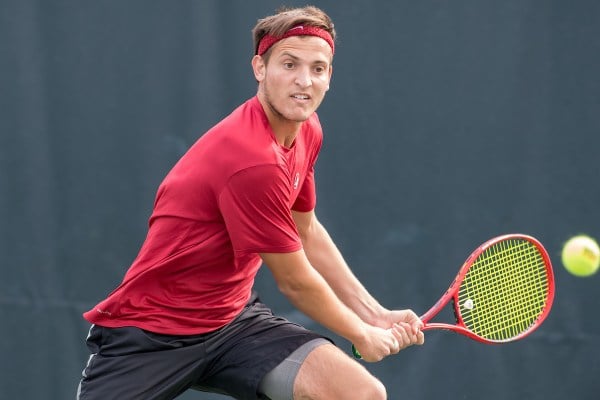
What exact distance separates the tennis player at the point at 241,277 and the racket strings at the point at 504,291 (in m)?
0.51

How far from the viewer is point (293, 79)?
3.58 metres

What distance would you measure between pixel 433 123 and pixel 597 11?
0.83 meters

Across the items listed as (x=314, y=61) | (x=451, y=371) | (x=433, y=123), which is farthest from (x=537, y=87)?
(x=314, y=61)

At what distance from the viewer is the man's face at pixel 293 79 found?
3.58 m

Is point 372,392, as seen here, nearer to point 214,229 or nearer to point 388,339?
point 388,339

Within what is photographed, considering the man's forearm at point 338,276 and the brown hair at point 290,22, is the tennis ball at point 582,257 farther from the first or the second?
the brown hair at point 290,22

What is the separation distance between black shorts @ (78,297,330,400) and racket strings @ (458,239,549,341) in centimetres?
76

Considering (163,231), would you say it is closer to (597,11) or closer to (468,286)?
(468,286)

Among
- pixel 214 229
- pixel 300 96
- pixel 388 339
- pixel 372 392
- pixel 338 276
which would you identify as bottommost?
pixel 372 392

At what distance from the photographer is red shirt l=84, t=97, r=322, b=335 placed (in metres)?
3.45

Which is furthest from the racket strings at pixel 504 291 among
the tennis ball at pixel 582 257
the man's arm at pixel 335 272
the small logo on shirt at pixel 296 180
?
the small logo on shirt at pixel 296 180

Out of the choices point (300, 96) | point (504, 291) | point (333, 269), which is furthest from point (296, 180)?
point (504, 291)

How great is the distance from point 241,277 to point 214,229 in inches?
9.6

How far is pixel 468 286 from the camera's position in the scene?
4.27m
